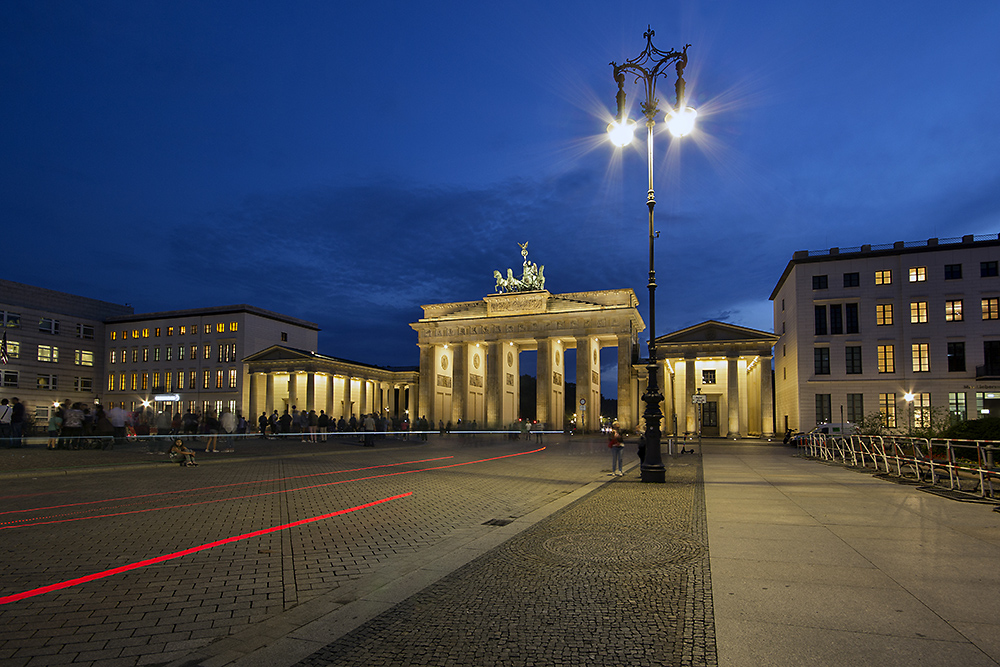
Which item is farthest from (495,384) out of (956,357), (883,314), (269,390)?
(956,357)

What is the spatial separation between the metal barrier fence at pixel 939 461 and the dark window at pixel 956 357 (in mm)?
28766

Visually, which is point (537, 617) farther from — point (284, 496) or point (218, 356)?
point (218, 356)

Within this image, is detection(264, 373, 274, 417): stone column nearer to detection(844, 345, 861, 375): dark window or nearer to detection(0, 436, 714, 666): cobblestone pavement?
detection(0, 436, 714, 666): cobblestone pavement

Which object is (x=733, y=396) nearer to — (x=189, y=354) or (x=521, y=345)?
(x=521, y=345)

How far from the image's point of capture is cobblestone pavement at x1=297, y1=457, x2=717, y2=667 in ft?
14.3

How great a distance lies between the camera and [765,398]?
55.5m

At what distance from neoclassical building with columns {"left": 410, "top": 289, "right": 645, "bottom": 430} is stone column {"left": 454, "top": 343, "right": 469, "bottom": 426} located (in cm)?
11

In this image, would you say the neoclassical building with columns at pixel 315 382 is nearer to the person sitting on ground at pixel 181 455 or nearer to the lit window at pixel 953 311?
the person sitting on ground at pixel 181 455

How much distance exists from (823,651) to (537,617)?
2160 mm

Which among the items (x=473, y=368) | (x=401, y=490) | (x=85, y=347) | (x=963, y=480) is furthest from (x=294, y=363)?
(x=963, y=480)

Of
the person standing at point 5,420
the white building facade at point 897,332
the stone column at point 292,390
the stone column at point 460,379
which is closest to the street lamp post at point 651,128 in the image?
the person standing at point 5,420

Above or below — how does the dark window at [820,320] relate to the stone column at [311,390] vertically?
above

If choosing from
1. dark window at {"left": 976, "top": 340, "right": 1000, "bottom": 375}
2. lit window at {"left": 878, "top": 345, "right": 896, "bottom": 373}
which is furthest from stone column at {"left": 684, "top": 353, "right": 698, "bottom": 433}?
dark window at {"left": 976, "top": 340, "right": 1000, "bottom": 375}

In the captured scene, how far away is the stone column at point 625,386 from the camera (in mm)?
62219
